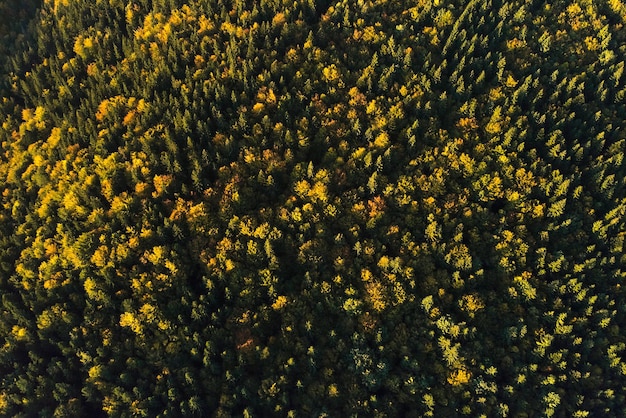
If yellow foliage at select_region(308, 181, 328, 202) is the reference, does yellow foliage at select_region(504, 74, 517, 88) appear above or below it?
above

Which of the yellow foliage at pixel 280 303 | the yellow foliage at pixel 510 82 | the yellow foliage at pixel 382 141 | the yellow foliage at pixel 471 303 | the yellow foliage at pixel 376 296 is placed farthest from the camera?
the yellow foliage at pixel 510 82

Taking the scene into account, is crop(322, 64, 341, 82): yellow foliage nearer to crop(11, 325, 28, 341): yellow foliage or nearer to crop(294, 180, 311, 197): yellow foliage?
crop(294, 180, 311, 197): yellow foliage

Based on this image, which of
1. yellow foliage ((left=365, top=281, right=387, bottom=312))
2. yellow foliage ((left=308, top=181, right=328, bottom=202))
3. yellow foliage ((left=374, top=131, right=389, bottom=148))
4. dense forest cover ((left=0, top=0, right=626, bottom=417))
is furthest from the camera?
yellow foliage ((left=374, top=131, right=389, bottom=148))

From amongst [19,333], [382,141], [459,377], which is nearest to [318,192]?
[382,141]

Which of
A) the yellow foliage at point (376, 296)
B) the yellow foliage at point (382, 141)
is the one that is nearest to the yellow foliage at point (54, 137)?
the yellow foliage at point (382, 141)

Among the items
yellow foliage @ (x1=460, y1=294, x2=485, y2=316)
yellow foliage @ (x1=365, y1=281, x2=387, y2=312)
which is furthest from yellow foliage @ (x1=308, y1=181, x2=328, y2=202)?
yellow foliage @ (x1=460, y1=294, x2=485, y2=316)

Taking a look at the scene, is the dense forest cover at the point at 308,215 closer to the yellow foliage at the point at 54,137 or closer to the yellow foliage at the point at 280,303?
the yellow foliage at the point at 54,137

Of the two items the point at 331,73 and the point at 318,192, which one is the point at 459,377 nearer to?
the point at 318,192

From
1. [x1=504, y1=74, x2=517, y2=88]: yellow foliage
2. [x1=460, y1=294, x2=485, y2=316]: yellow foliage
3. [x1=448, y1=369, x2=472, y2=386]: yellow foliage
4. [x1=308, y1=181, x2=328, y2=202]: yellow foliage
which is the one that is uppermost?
[x1=504, y1=74, x2=517, y2=88]: yellow foliage

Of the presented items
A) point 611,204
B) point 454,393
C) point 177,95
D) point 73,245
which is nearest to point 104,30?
point 177,95
